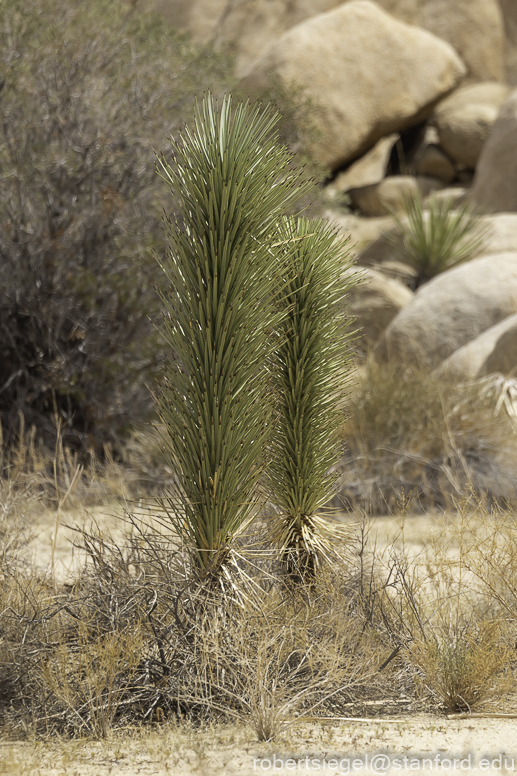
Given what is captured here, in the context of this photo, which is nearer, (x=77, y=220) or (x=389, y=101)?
(x=77, y=220)

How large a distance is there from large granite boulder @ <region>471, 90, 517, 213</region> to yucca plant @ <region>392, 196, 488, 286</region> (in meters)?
2.39

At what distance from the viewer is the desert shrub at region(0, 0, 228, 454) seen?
7.27 meters

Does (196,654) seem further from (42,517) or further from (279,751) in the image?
(42,517)

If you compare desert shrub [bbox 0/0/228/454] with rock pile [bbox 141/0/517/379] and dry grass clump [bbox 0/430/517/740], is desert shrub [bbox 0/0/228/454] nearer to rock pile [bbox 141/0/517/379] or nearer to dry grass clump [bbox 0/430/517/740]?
rock pile [bbox 141/0/517/379]

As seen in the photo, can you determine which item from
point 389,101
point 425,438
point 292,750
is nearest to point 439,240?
point 425,438

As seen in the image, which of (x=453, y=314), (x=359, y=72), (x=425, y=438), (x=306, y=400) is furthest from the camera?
(x=359, y=72)

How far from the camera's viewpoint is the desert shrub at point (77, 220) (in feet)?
23.9

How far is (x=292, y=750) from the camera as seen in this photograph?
2.89 m

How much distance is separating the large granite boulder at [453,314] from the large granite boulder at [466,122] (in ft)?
25.8

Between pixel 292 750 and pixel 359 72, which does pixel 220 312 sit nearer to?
pixel 292 750

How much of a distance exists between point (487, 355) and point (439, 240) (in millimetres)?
3922

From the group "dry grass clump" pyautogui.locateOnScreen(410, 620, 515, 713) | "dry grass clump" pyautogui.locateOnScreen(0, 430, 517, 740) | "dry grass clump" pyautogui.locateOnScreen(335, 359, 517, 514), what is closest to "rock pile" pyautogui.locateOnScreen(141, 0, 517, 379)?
"dry grass clump" pyautogui.locateOnScreen(335, 359, 517, 514)

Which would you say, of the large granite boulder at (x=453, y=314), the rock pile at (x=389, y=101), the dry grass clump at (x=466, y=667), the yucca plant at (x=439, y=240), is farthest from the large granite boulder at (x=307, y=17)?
the dry grass clump at (x=466, y=667)

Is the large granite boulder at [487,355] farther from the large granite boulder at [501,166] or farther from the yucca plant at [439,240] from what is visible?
the large granite boulder at [501,166]
